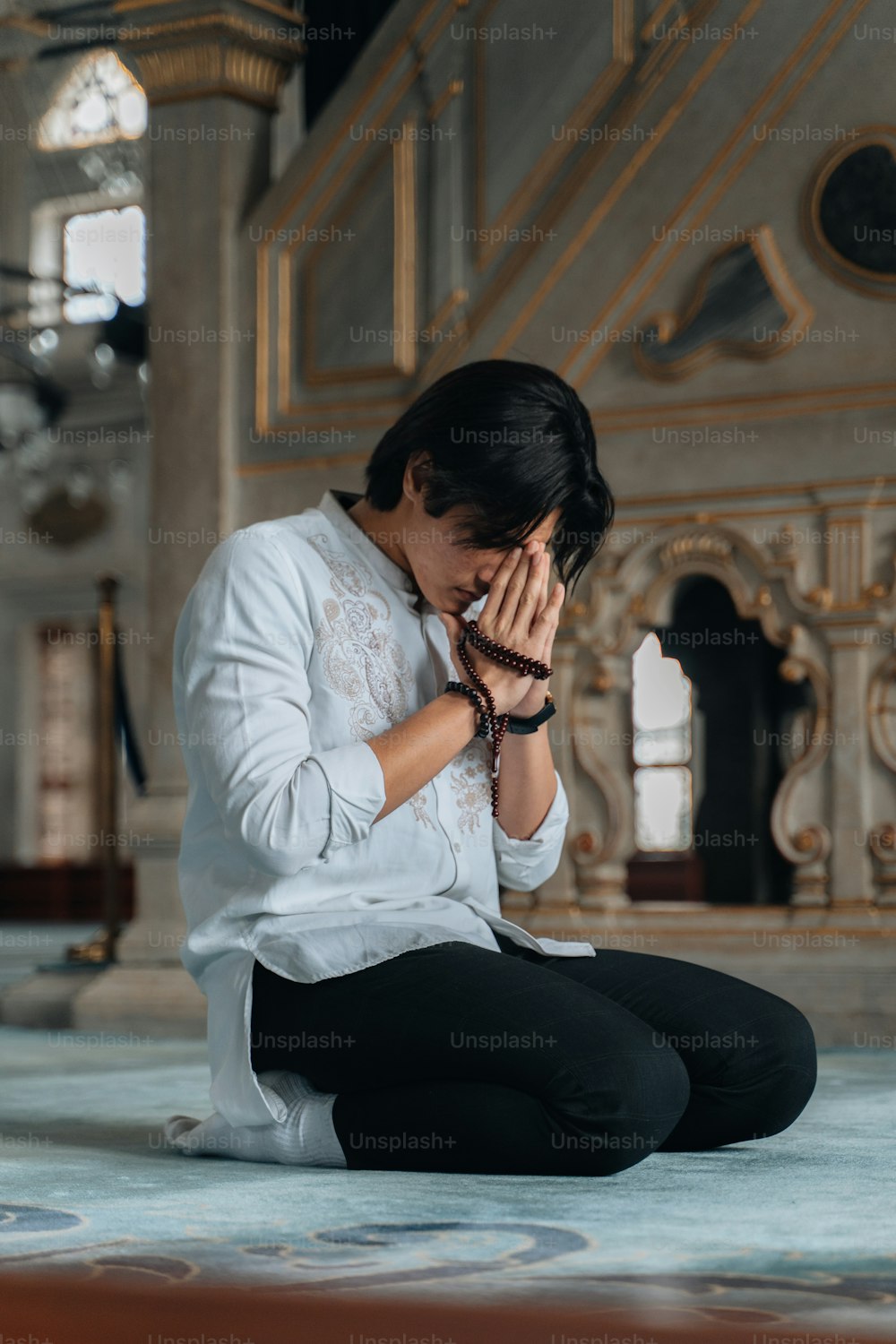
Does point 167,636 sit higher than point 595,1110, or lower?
higher

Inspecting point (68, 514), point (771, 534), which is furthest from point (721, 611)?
point (68, 514)

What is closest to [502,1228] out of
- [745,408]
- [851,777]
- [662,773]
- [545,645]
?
[545,645]

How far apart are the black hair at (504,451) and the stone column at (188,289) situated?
127 inches

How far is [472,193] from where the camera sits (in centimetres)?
590

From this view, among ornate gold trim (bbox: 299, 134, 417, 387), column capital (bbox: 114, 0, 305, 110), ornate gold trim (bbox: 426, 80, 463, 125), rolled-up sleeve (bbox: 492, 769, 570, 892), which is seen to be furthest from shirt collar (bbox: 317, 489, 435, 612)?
column capital (bbox: 114, 0, 305, 110)

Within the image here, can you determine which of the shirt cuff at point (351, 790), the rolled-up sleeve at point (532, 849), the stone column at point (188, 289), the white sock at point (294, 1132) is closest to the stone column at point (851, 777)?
the stone column at point (188, 289)

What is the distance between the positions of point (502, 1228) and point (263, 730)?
31.5 inches

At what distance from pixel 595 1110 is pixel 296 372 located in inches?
152

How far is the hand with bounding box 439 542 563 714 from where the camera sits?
2865 millimetres

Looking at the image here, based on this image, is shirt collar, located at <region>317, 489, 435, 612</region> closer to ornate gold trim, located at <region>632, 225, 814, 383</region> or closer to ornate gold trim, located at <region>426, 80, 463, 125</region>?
ornate gold trim, located at <region>632, 225, 814, 383</region>

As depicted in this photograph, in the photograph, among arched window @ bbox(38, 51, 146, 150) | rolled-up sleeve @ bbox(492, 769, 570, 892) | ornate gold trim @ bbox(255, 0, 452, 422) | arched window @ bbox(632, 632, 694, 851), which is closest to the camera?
rolled-up sleeve @ bbox(492, 769, 570, 892)

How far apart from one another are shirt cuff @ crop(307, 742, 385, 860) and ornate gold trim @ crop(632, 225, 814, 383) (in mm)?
3058

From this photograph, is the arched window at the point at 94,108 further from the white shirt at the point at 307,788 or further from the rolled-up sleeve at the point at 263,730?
the rolled-up sleeve at the point at 263,730

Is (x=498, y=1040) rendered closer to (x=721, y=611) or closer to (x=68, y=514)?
(x=721, y=611)
